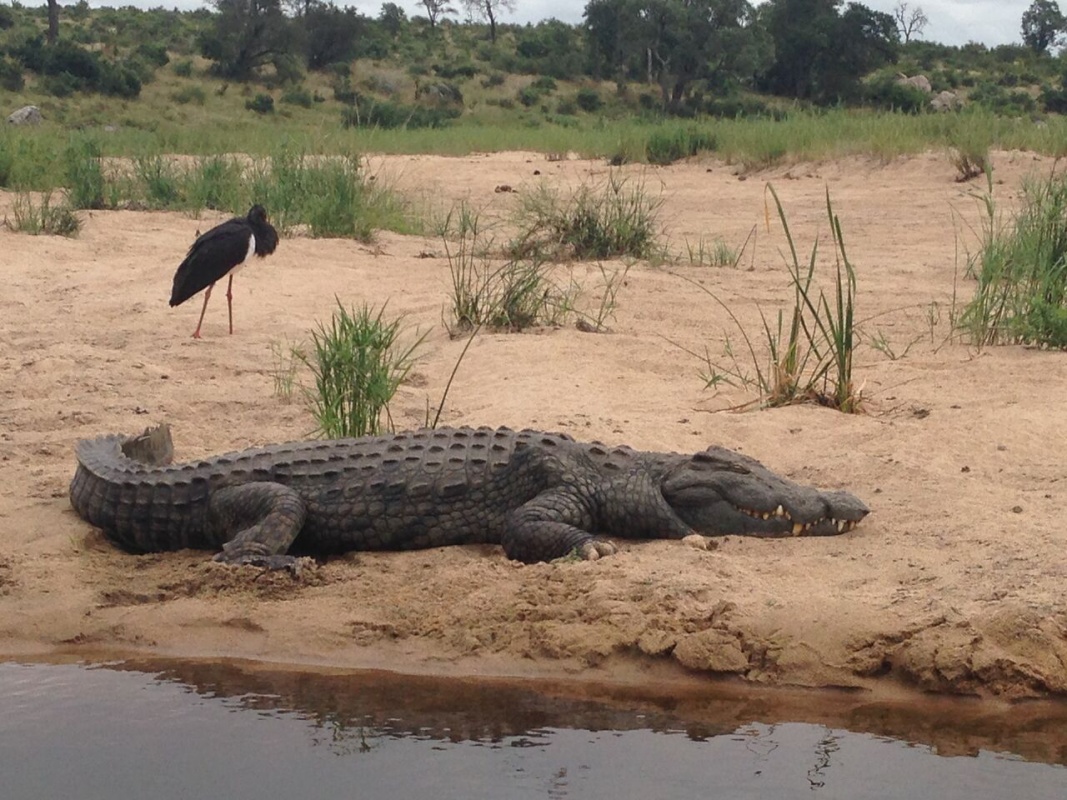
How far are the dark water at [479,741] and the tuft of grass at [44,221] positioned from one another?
7.26 m

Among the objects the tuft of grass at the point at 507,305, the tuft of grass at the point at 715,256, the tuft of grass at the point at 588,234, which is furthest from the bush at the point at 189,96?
the tuft of grass at the point at 507,305

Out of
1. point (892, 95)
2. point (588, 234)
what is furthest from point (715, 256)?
point (892, 95)

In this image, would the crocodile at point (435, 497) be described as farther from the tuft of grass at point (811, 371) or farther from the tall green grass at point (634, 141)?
the tall green grass at point (634, 141)

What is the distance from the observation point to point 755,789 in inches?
126

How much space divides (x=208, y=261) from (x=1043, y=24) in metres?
52.1

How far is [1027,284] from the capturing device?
765 centimetres

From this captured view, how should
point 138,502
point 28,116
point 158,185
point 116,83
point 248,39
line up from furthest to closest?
point 248,39, point 116,83, point 28,116, point 158,185, point 138,502

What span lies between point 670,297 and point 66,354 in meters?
3.80

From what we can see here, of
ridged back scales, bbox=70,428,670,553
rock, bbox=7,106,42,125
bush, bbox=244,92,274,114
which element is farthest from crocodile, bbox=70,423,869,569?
bush, bbox=244,92,274,114

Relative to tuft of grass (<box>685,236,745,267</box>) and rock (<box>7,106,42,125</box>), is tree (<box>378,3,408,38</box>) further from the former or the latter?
tuft of grass (<box>685,236,745,267</box>)

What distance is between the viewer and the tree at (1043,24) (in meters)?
53.3

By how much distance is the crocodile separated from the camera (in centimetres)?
478

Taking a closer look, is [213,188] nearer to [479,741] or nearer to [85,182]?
[85,182]

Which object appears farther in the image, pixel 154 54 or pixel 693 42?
pixel 154 54
